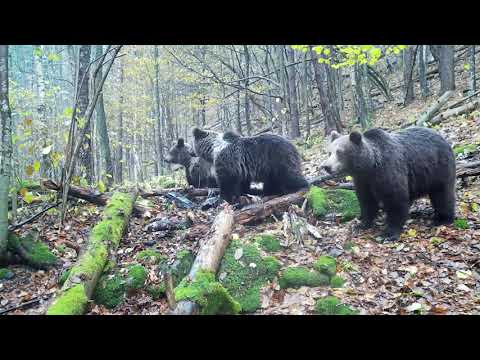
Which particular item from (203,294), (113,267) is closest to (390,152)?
(203,294)

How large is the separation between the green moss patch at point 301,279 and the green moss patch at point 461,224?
2829mm

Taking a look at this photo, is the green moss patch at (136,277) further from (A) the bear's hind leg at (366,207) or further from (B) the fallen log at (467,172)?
(B) the fallen log at (467,172)

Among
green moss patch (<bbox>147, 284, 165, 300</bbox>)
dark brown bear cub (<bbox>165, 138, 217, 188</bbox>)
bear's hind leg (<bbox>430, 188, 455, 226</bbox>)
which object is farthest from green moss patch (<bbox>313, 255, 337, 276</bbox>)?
dark brown bear cub (<bbox>165, 138, 217, 188</bbox>)

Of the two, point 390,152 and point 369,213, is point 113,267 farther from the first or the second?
point 390,152

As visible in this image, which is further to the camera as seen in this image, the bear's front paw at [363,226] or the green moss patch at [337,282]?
the bear's front paw at [363,226]

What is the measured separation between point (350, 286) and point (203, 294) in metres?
2.12

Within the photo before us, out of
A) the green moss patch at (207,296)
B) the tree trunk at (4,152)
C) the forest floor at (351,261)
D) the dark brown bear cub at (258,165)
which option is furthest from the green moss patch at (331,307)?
the tree trunk at (4,152)

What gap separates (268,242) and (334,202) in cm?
219

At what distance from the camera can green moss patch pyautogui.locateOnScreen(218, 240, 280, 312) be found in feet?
17.2

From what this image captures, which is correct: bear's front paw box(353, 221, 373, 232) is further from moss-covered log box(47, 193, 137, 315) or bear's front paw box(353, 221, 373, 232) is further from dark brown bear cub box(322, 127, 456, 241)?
moss-covered log box(47, 193, 137, 315)

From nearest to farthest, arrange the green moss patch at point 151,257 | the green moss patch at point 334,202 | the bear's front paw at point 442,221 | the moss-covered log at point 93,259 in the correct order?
the moss-covered log at point 93,259 → the green moss patch at point 151,257 → the bear's front paw at point 442,221 → the green moss patch at point 334,202

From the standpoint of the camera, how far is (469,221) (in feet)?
22.1

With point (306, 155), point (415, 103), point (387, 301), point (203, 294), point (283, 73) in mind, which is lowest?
point (387, 301)

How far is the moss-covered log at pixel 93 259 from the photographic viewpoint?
184 inches
